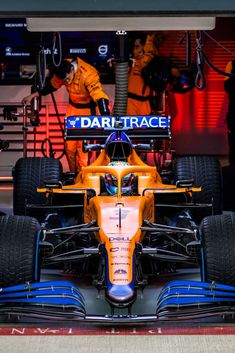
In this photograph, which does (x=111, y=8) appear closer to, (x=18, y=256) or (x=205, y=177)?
(x=18, y=256)

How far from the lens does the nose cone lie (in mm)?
6007

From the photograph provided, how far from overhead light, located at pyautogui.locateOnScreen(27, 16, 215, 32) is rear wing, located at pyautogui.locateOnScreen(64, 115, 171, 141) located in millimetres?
2436

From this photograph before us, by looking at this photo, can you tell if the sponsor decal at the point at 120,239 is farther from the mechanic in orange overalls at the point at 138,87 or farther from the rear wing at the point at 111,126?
the mechanic in orange overalls at the point at 138,87

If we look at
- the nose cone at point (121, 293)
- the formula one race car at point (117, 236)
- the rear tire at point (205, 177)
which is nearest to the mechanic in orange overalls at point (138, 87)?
the formula one race car at point (117, 236)

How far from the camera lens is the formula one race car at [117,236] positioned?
245 inches

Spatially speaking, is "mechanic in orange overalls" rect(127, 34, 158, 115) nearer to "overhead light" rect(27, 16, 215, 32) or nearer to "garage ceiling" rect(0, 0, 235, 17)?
"overhead light" rect(27, 16, 215, 32)

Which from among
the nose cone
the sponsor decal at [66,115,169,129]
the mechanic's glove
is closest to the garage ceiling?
the nose cone

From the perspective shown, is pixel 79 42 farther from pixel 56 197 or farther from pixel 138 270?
pixel 138 270

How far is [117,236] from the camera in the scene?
6.71 metres

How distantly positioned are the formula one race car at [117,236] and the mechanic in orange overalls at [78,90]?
221 cm

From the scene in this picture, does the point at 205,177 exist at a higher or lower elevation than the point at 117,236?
higher

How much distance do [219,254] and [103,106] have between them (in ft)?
17.9

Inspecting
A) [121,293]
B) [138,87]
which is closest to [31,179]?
[121,293]

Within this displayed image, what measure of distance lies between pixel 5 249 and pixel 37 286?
37 cm
